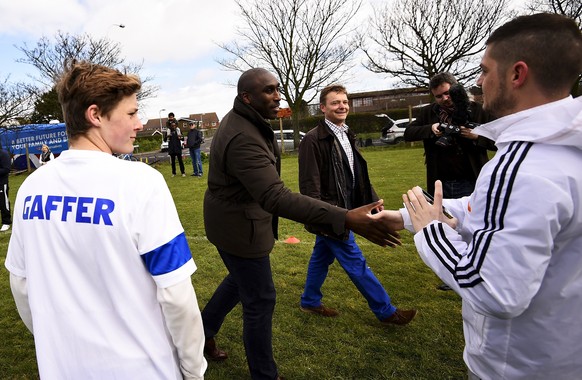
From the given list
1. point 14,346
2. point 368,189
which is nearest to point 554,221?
point 368,189

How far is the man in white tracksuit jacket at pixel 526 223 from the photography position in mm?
1243

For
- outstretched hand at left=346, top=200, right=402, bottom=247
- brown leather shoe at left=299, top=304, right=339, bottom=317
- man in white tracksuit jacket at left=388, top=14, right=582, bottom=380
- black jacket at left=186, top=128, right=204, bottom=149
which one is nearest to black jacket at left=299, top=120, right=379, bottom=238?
brown leather shoe at left=299, top=304, right=339, bottom=317

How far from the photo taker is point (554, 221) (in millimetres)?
1227

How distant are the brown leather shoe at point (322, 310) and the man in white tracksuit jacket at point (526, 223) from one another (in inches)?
94.0

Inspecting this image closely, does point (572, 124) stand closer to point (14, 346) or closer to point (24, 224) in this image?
point (24, 224)

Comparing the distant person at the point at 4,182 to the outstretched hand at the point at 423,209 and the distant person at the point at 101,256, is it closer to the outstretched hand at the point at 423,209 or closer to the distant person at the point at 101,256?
the distant person at the point at 101,256

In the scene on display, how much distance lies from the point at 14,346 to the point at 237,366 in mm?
2118

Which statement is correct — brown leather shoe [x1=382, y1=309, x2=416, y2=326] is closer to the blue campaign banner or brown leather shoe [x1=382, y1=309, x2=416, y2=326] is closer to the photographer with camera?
the photographer with camera

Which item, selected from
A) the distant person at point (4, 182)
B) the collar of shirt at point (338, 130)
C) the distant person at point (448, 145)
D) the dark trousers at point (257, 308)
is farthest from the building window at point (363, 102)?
the dark trousers at point (257, 308)

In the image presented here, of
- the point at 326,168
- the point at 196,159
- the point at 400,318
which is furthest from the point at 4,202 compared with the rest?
the point at 400,318

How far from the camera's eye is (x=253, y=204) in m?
2.72

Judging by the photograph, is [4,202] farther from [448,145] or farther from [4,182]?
[448,145]

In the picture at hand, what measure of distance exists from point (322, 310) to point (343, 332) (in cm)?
37

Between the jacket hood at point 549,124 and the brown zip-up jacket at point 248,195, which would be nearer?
the jacket hood at point 549,124
